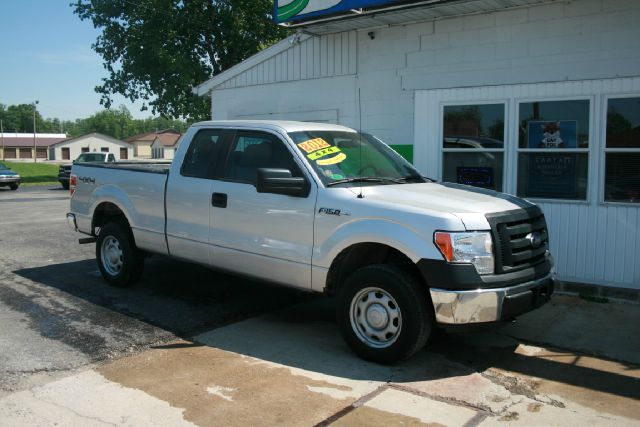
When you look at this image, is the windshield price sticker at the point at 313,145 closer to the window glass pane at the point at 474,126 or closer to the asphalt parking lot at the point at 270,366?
the asphalt parking lot at the point at 270,366

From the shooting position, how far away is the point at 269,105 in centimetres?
1067

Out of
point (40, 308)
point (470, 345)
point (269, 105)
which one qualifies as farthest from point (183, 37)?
point (470, 345)

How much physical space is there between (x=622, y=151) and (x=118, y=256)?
612cm

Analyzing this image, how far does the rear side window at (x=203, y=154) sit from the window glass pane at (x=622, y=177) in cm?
460

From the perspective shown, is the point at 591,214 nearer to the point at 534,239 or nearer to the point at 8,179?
the point at 534,239

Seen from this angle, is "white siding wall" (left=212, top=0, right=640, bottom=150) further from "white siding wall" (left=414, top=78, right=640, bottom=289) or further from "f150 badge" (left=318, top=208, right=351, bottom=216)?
"f150 badge" (left=318, top=208, right=351, bottom=216)

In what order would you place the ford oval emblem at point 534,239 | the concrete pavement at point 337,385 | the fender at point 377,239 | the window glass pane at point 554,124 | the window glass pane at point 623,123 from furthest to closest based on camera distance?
the window glass pane at point 554,124 < the window glass pane at point 623,123 < the ford oval emblem at point 534,239 < the fender at point 377,239 < the concrete pavement at point 337,385

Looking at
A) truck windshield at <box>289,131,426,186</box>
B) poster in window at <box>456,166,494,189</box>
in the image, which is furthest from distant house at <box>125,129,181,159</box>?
truck windshield at <box>289,131,426,186</box>

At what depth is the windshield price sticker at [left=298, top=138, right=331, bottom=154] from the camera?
549 cm

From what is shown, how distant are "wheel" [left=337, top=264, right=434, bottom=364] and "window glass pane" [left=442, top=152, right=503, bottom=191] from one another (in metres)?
3.76

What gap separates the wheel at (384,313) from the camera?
453 centimetres

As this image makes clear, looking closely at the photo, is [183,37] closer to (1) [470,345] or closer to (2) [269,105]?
(2) [269,105]

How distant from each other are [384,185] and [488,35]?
368 centimetres

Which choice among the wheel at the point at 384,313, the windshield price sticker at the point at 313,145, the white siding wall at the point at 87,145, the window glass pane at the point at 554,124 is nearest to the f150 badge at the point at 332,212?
the wheel at the point at 384,313
